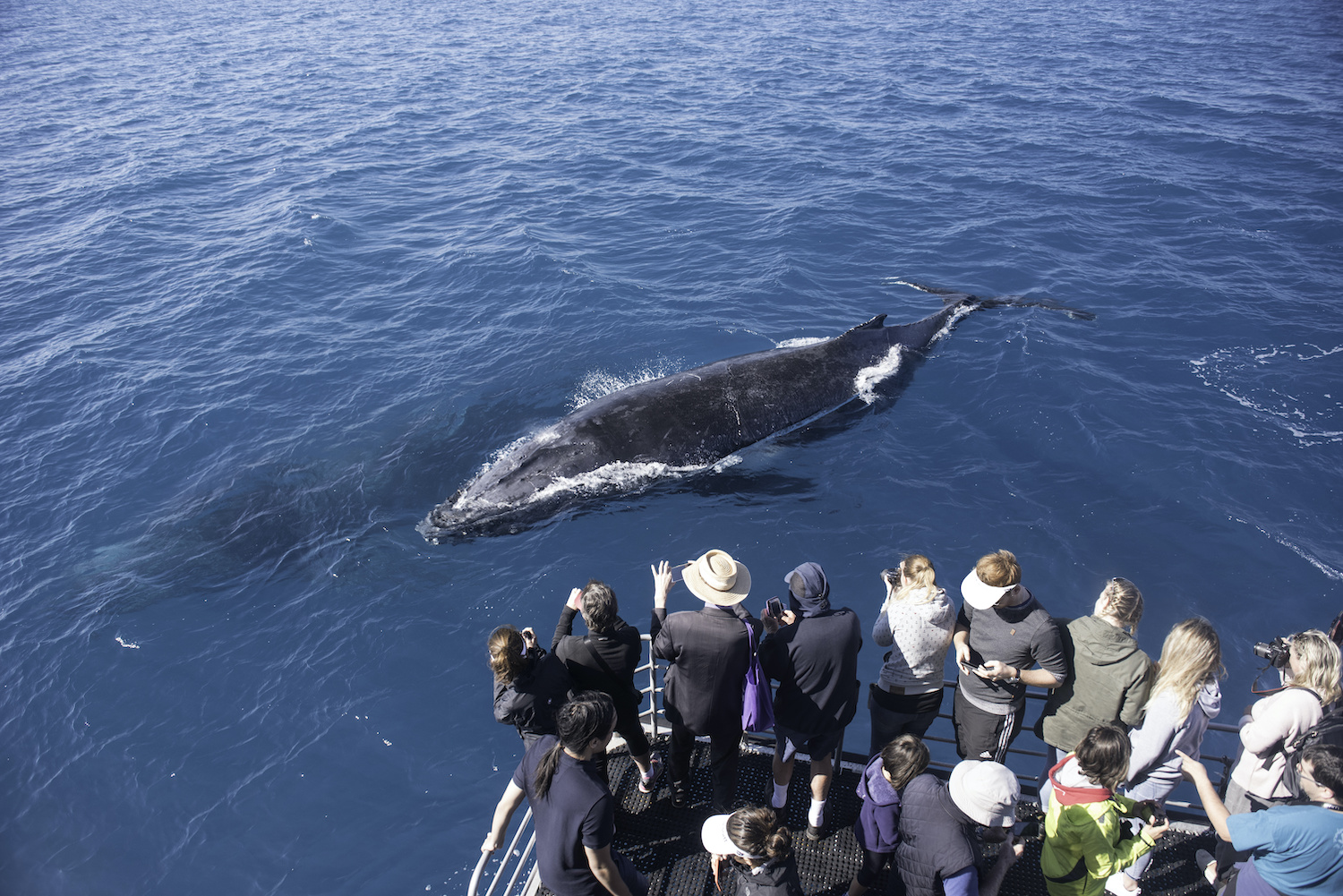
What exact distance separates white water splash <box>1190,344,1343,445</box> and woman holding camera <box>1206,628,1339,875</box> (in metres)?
11.8

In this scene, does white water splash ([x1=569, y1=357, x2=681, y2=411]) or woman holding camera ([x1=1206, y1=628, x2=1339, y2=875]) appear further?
white water splash ([x1=569, y1=357, x2=681, y2=411])

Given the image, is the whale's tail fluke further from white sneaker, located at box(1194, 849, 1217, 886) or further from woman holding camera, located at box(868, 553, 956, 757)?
white sneaker, located at box(1194, 849, 1217, 886)

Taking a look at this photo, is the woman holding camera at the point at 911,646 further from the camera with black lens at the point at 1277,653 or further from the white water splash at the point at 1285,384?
the white water splash at the point at 1285,384

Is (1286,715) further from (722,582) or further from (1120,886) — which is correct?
(722,582)

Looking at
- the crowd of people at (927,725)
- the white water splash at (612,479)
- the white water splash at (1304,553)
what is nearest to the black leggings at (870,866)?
the crowd of people at (927,725)

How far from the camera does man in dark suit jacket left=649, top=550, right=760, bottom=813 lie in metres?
6.31

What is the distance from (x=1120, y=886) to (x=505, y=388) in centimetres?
1453

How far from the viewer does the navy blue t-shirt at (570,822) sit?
524 cm

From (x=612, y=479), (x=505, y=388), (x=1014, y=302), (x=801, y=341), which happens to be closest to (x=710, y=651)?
(x=612, y=479)

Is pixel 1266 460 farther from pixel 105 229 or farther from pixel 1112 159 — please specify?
pixel 105 229

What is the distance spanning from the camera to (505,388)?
17734mm

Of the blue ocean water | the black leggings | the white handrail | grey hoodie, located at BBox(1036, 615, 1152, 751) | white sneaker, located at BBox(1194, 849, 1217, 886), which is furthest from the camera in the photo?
the blue ocean water

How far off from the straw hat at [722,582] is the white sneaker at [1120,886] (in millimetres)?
3894

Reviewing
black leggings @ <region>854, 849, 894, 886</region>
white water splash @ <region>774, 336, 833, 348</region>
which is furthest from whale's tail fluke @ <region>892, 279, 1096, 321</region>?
black leggings @ <region>854, 849, 894, 886</region>
